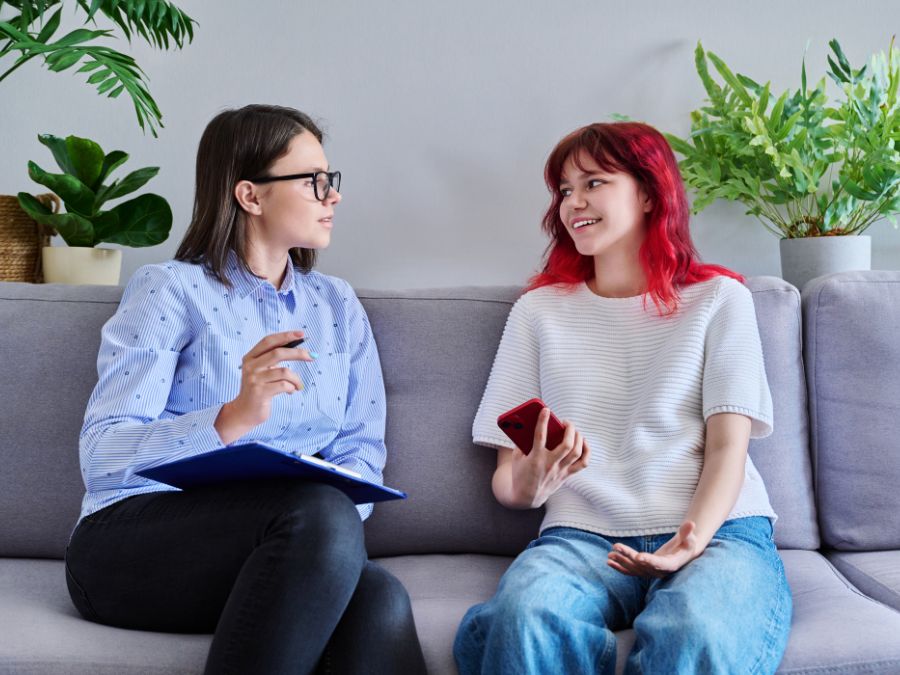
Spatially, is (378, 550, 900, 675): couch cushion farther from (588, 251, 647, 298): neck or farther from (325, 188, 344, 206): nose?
(325, 188, 344, 206): nose

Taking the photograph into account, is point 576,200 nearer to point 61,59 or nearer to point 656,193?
point 656,193

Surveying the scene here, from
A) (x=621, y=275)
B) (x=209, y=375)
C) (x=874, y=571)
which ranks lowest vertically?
(x=874, y=571)

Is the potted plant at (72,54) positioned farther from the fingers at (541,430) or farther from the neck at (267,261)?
the fingers at (541,430)

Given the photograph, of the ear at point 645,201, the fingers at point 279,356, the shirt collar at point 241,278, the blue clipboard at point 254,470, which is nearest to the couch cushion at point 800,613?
the blue clipboard at point 254,470

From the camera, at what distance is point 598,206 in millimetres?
1580

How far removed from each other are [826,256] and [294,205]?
1.10 m

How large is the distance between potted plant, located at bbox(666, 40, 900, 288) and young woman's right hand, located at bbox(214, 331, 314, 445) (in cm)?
114

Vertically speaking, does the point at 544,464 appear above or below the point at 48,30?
below

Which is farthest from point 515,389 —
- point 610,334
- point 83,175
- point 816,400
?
point 83,175

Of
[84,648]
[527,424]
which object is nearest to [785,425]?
[527,424]

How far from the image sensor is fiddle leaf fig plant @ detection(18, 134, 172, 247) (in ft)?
6.21

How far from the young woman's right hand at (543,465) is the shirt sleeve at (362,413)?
→ 0.25m

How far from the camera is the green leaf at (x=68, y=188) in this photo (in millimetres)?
1847

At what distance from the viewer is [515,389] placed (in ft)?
5.27
